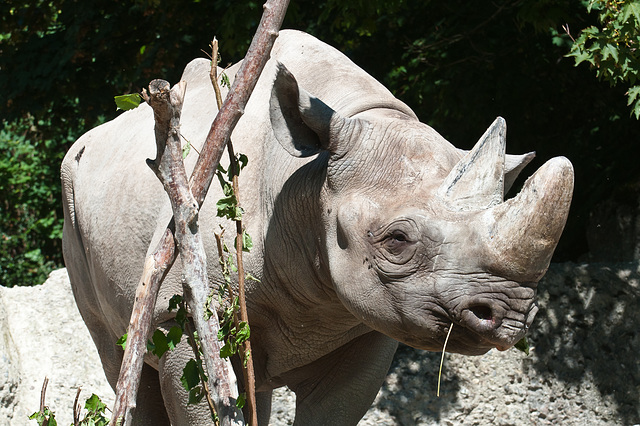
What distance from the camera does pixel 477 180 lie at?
125 inches

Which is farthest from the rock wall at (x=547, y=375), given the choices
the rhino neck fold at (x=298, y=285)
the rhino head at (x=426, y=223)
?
the rhino head at (x=426, y=223)

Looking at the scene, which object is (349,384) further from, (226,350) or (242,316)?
(226,350)

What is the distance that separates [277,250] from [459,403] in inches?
129

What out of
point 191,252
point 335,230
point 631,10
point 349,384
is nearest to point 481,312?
point 335,230

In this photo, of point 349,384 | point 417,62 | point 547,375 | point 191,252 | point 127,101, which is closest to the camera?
point 191,252

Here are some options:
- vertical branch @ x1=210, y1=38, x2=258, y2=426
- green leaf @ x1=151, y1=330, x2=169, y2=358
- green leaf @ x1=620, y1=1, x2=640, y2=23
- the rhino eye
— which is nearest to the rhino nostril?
the rhino eye

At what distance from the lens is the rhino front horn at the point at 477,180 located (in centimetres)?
316

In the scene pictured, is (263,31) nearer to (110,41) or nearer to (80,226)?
(80,226)

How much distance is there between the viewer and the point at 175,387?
4125 millimetres

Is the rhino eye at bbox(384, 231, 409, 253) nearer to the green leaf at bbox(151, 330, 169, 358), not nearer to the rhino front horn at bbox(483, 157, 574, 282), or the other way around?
the rhino front horn at bbox(483, 157, 574, 282)

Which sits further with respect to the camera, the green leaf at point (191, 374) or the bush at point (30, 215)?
the bush at point (30, 215)

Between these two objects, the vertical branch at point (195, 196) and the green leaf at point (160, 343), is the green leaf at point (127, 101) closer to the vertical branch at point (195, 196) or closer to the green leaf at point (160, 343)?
the vertical branch at point (195, 196)

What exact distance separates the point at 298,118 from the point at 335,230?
431 mm

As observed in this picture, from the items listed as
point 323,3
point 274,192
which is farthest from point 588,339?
point 274,192
